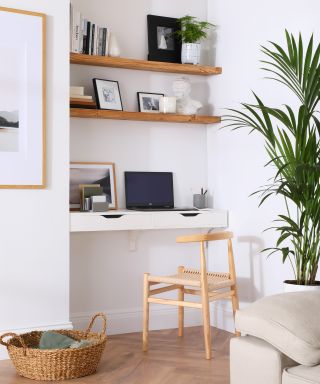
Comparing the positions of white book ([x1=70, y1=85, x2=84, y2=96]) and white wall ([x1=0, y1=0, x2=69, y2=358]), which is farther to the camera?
white book ([x1=70, y1=85, x2=84, y2=96])

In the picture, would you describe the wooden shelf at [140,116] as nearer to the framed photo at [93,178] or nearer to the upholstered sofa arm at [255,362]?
the framed photo at [93,178]

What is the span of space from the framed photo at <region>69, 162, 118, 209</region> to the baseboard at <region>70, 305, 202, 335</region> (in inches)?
29.3

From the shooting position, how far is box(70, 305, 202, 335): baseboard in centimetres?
421

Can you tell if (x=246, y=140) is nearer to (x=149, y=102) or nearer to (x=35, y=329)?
(x=149, y=102)

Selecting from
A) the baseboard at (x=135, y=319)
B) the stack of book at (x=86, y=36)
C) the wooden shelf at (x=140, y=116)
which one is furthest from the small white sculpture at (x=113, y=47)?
the baseboard at (x=135, y=319)

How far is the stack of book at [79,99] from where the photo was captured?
4.04 meters

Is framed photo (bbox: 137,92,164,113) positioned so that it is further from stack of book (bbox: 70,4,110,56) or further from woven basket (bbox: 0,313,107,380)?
woven basket (bbox: 0,313,107,380)

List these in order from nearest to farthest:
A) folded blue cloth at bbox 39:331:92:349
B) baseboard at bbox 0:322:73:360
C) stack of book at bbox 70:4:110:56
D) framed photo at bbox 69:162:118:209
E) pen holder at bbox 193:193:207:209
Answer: folded blue cloth at bbox 39:331:92:349 → baseboard at bbox 0:322:73:360 → stack of book at bbox 70:4:110:56 → framed photo at bbox 69:162:118:209 → pen holder at bbox 193:193:207:209

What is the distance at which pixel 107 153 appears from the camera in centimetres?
434

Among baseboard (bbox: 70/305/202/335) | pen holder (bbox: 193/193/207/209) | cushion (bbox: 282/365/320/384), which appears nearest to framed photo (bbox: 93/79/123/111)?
pen holder (bbox: 193/193/207/209)

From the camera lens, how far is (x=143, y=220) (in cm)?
407

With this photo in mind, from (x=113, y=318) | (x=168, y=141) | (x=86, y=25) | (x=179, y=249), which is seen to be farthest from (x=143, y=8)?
(x=113, y=318)

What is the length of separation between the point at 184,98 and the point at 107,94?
59 centimetres

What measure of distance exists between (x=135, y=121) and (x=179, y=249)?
995mm
